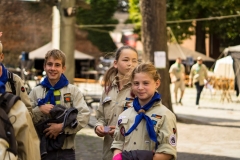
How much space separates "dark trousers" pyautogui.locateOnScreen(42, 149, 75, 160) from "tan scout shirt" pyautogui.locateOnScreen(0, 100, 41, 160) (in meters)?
1.49

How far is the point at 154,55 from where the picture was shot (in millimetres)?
16594

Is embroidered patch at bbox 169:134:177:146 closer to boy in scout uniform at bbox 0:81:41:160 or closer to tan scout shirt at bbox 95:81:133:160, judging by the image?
boy in scout uniform at bbox 0:81:41:160

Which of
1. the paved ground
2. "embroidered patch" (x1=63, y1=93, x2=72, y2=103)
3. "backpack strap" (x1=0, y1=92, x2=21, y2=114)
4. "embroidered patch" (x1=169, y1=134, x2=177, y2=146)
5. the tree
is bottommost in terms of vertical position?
the paved ground

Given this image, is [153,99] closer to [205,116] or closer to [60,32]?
[60,32]

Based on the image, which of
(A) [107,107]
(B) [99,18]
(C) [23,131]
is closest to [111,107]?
(A) [107,107]

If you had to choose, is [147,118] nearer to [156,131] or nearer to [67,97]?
[156,131]

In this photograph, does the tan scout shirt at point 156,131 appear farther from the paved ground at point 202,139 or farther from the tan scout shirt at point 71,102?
the paved ground at point 202,139

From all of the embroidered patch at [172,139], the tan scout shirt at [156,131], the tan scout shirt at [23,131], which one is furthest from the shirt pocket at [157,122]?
the tan scout shirt at [23,131]

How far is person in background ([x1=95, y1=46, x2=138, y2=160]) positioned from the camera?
5543mm

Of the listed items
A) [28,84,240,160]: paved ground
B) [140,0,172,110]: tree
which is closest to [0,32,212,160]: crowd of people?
[28,84,240,160]: paved ground

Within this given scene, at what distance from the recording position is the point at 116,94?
18.4 feet

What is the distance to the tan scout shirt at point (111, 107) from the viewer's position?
18.2 feet

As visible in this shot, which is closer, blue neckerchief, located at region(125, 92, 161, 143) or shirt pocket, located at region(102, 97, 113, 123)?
blue neckerchief, located at region(125, 92, 161, 143)

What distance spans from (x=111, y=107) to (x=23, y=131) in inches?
74.1
